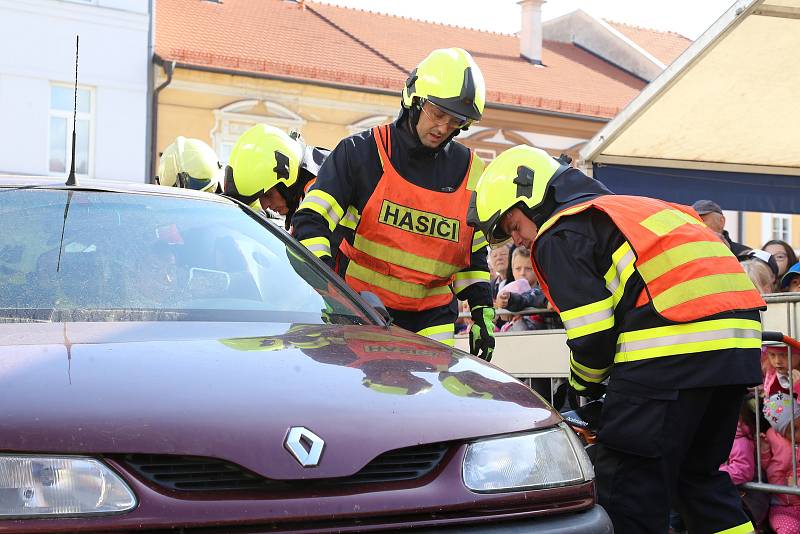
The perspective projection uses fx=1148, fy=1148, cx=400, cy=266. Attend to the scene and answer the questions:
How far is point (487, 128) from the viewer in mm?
26125

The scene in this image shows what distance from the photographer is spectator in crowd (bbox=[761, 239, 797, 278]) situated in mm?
8562

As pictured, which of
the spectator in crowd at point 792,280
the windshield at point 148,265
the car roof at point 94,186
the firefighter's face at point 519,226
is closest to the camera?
the windshield at point 148,265

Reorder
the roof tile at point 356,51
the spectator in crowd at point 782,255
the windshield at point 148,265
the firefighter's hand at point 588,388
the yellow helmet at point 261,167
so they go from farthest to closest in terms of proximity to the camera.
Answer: the roof tile at point 356,51 → the spectator in crowd at point 782,255 → the yellow helmet at point 261,167 → the firefighter's hand at point 588,388 → the windshield at point 148,265

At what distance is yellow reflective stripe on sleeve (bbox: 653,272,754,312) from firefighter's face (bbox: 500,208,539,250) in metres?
0.65

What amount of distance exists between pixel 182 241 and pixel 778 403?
3143 millimetres

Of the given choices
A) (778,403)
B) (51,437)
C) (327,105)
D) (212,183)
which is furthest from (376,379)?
(327,105)

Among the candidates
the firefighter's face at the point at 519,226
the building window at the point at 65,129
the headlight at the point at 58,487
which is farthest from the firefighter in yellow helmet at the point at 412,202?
the building window at the point at 65,129

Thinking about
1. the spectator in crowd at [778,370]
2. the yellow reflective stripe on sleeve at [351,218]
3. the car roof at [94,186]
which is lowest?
the spectator in crowd at [778,370]

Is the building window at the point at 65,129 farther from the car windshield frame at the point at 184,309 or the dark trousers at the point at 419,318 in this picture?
the car windshield frame at the point at 184,309

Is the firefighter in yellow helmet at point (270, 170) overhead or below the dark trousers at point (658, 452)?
overhead

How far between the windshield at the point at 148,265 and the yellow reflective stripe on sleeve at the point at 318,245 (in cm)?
93

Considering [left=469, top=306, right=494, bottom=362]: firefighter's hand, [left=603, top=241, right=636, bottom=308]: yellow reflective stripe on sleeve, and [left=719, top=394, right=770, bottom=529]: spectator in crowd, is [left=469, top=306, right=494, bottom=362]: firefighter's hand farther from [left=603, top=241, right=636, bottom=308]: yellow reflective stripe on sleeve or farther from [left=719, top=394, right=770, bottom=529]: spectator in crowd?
[left=603, top=241, right=636, bottom=308]: yellow reflective stripe on sleeve

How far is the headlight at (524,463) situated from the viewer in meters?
2.48

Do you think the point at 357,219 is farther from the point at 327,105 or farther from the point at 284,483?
the point at 327,105
